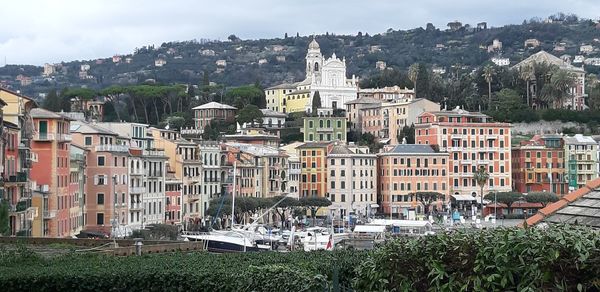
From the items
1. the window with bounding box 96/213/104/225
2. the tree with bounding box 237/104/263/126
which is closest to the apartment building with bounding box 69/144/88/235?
the window with bounding box 96/213/104/225

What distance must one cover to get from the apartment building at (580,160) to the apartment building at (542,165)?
1.00 metres

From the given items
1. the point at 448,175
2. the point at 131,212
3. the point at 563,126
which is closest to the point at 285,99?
the point at 563,126

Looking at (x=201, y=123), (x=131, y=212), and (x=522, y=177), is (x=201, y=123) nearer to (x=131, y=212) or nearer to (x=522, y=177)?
(x=522, y=177)

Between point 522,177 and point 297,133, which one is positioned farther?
point 297,133

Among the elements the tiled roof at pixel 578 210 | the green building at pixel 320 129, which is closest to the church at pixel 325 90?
the green building at pixel 320 129

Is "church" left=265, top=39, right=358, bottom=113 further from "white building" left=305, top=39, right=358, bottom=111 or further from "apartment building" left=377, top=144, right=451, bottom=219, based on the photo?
"apartment building" left=377, top=144, right=451, bottom=219

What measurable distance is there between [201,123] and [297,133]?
37.9 feet

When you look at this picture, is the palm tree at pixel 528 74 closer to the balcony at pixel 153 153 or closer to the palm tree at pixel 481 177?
the palm tree at pixel 481 177

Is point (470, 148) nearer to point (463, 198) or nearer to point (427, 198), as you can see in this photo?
point (463, 198)

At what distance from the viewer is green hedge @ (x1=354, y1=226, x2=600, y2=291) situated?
11008 millimetres

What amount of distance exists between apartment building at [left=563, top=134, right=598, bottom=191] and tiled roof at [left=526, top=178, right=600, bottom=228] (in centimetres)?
10495

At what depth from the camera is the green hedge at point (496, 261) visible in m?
11.0

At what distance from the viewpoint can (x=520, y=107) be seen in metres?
139

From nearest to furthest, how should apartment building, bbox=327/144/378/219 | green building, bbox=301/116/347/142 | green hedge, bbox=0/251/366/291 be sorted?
green hedge, bbox=0/251/366/291 → apartment building, bbox=327/144/378/219 → green building, bbox=301/116/347/142
